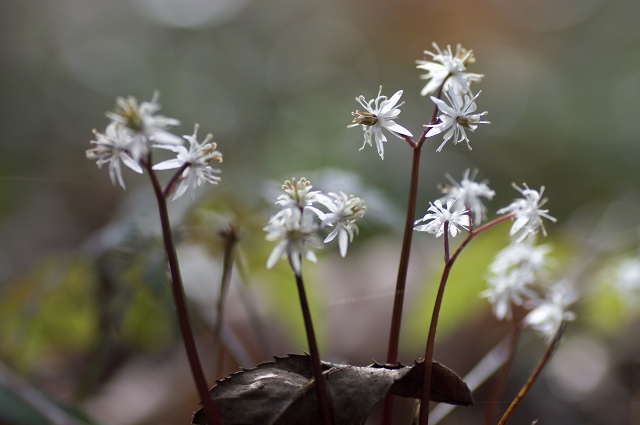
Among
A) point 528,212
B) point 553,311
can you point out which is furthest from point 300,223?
point 553,311

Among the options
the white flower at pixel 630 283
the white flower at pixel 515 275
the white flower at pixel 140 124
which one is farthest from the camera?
the white flower at pixel 630 283

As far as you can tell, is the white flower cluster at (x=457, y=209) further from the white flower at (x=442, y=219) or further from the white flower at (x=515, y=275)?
the white flower at (x=515, y=275)

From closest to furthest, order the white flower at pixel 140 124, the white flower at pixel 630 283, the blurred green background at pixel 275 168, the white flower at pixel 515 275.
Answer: the white flower at pixel 140 124
the white flower at pixel 515 275
the white flower at pixel 630 283
the blurred green background at pixel 275 168

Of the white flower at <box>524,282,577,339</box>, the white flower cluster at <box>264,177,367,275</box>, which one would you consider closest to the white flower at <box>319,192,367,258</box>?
the white flower cluster at <box>264,177,367,275</box>

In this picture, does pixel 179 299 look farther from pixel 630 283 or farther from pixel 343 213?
pixel 630 283

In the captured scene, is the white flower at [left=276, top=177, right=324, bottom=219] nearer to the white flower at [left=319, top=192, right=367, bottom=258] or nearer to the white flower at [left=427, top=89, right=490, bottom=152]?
the white flower at [left=319, top=192, right=367, bottom=258]

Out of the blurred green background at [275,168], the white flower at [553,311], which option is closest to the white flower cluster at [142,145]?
the blurred green background at [275,168]

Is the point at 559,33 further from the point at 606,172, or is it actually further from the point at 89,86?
the point at 89,86
